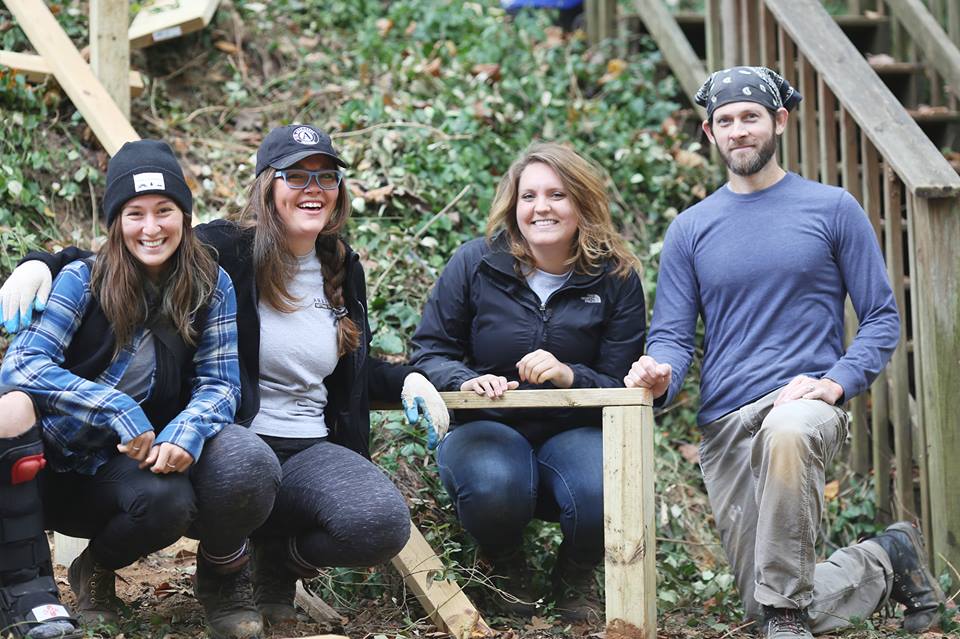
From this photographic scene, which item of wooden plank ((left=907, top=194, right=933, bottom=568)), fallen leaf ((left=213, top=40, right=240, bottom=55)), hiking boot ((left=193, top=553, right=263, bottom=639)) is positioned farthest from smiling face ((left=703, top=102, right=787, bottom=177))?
fallen leaf ((left=213, top=40, right=240, bottom=55))

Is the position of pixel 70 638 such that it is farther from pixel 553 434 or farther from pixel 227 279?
pixel 553 434

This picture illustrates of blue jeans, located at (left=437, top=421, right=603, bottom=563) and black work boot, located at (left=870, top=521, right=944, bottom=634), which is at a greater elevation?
blue jeans, located at (left=437, top=421, right=603, bottom=563)

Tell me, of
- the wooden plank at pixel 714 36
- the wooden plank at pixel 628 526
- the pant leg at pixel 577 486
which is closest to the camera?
the wooden plank at pixel 628 526

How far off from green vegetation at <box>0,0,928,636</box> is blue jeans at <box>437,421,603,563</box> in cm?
18

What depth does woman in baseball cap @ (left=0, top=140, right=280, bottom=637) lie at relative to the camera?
2898mm

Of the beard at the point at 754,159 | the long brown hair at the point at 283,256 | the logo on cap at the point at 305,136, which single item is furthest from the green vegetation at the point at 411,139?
the beard at the point at 754,159

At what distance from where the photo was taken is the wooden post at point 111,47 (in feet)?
16.3

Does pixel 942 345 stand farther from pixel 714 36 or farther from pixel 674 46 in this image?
pixel 674 46

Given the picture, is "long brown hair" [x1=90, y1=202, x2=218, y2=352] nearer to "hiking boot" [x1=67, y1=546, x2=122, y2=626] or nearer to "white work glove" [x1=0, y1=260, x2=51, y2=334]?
"white work glove" [x1=0, y1=260, x2=51, y2=334]

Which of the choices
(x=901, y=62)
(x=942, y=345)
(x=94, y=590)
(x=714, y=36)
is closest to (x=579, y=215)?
(x=942, y=345)

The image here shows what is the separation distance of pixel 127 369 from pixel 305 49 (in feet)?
12.6

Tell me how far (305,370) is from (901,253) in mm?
2373

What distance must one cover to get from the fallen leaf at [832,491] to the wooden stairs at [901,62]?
1888mm

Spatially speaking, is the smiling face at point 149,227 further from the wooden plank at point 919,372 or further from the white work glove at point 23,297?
the wooden plank at point 919,372
